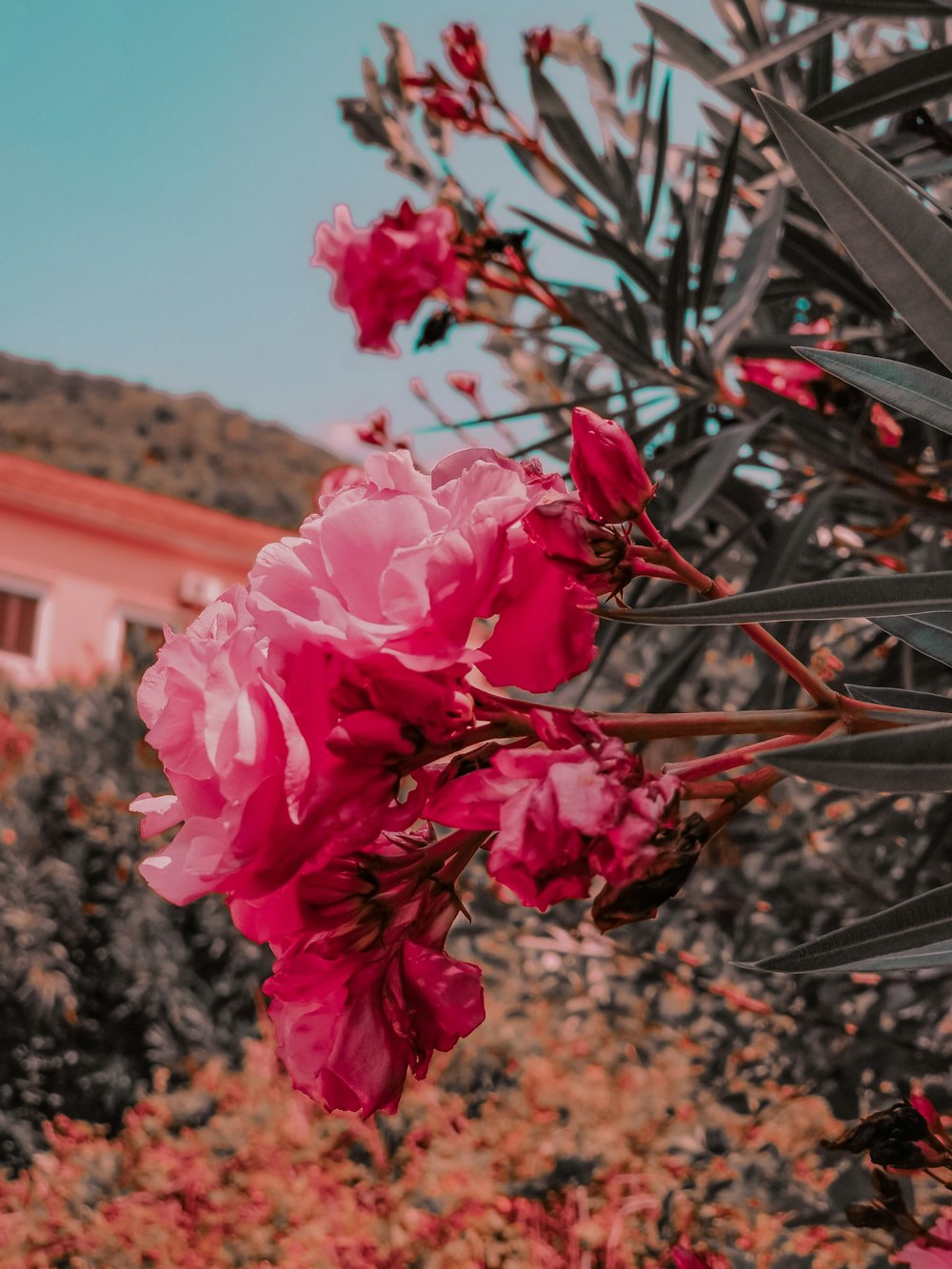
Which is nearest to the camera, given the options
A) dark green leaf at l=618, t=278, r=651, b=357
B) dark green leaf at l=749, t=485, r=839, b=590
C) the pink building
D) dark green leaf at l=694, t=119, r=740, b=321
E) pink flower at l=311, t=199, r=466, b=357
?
dark green leaf at l=694, t=119, r=740, b=321

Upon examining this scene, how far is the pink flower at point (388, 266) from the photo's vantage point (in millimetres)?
1593

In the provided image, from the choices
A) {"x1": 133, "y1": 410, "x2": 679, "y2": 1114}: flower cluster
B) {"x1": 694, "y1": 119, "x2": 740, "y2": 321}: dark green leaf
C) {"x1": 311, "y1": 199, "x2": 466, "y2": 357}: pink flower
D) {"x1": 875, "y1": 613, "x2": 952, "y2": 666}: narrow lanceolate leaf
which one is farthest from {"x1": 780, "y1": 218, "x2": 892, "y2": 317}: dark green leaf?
{"x1": 133, "y1": 410, "x2": 679, "y2": 1114}: flower cluster

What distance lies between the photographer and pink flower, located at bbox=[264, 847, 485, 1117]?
19.4 inches

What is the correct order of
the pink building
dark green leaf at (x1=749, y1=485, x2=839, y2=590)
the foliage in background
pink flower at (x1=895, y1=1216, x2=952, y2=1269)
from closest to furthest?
pink flower at (x1=895, y1=1216, x2=952, y2=1269), dark green leaf at (x1=749, y1=485, x2=839, y2=590), the foliage in background, the pink building

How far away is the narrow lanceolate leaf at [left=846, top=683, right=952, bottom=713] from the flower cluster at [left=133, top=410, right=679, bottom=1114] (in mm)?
177

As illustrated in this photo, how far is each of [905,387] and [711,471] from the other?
1.94 ft

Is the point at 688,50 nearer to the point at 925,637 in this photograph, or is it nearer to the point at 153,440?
the point at 925,637

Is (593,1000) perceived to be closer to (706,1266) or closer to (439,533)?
(706,1266)

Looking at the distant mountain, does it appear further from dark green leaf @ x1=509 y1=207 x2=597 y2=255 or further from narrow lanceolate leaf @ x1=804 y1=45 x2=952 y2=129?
narrow lanceolate leaf @ x1=804 y1=45 x2=952 y2=129

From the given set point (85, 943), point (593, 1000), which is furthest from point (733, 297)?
point (85, 943)

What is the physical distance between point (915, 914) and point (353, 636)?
0.25 meters

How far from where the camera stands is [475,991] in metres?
0.51

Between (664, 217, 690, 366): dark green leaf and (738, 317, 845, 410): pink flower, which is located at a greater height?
(664, 217, 690, 366): dark green leaf

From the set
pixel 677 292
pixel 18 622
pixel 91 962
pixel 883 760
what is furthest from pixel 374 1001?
pixel 18 622
